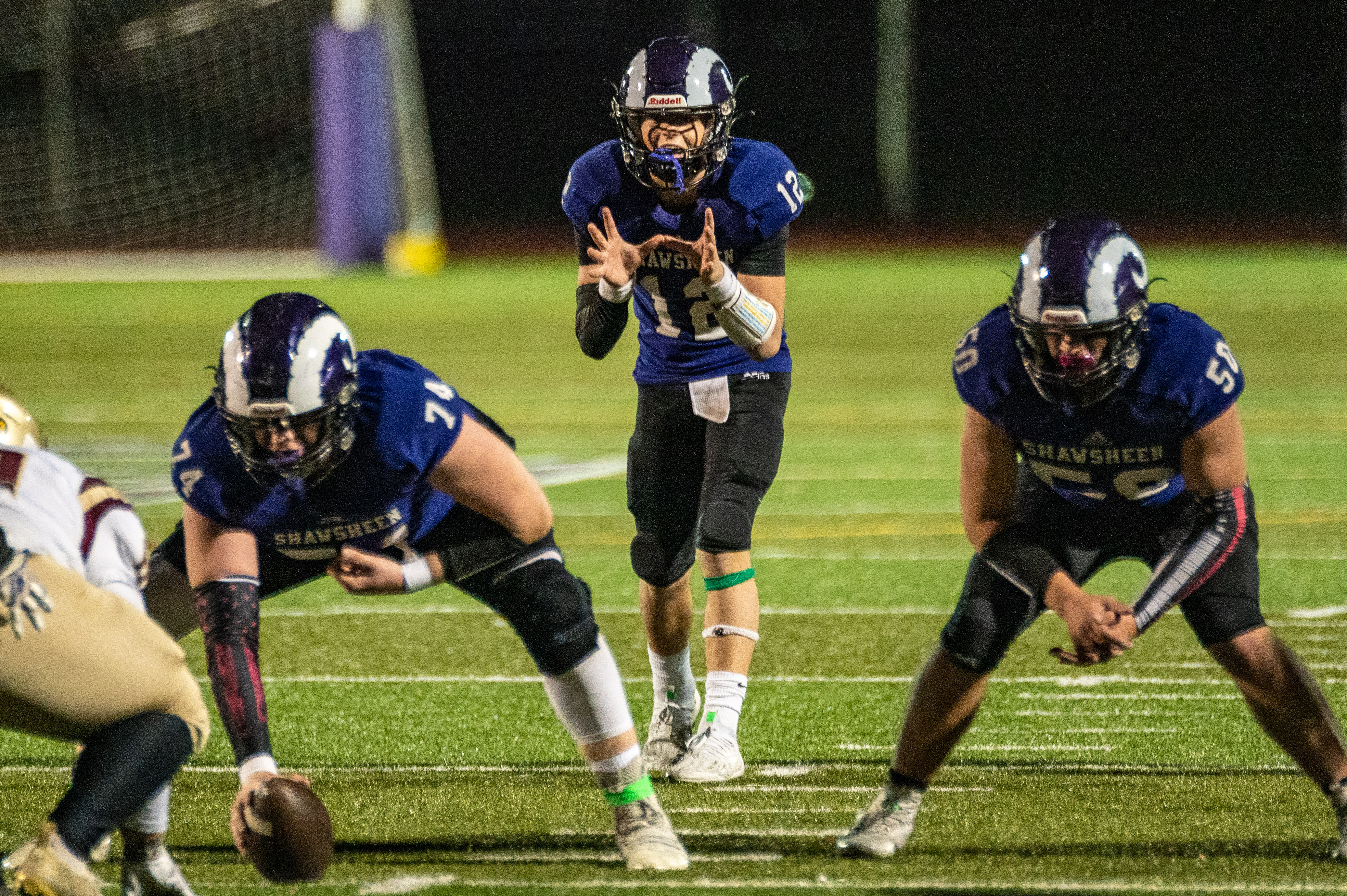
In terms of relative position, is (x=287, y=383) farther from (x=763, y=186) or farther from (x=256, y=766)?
(x=763, y=186)

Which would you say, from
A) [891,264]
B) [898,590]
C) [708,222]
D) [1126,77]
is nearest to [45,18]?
[891,264]

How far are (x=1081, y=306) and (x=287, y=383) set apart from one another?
1.59m

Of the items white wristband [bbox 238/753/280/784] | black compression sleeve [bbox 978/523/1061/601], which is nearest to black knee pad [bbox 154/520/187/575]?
white wristband [bbox 238/753/280/784]

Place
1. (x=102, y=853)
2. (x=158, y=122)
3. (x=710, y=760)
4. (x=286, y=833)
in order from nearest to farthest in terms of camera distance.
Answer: (x=286, y=833), (x=102, y=853), (x=710, y=760), (x=158, y=122)

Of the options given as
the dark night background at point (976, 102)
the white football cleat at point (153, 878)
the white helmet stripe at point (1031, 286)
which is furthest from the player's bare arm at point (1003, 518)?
the dark night background at point (976, 102)

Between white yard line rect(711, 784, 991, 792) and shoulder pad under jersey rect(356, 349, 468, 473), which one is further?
white yard line rect(711, 784, 991, 792)

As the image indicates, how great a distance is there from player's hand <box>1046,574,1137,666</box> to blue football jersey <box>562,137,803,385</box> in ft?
5.11

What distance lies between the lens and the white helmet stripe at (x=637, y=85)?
4.95 meters

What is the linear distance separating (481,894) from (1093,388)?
64.4 inches

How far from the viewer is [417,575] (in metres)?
3.73

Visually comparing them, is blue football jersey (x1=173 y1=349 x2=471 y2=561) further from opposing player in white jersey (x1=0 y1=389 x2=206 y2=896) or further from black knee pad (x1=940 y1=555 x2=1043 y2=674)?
black knee pad (x1=940 y1=555 x2=1043 y2=674)

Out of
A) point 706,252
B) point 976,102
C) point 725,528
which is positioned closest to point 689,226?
point 706,252

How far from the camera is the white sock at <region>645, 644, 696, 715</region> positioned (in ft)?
16.8

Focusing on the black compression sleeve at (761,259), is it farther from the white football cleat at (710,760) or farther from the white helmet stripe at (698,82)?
the white football cleat at (710,760)
